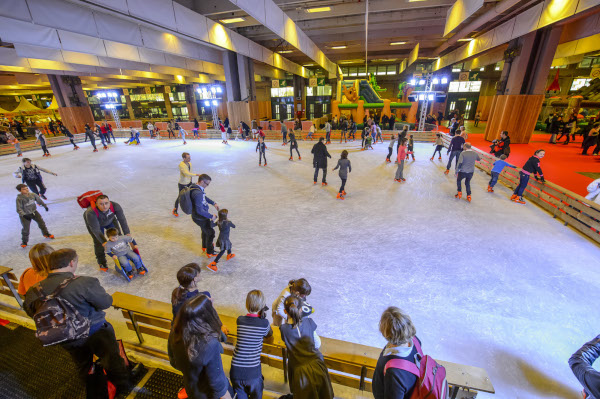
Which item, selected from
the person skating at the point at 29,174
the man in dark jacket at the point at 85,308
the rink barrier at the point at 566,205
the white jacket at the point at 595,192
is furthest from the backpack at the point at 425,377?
the person skating at the point at 29,174

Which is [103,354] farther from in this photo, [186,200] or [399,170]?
[399,170]

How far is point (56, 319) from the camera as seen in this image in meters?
1.67

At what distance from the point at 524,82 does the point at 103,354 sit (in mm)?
17278

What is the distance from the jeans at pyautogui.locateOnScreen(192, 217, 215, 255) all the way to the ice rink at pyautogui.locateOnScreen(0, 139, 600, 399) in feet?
0.84

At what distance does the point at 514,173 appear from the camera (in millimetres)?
7422

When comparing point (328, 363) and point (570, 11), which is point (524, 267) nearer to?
point (328, 363)

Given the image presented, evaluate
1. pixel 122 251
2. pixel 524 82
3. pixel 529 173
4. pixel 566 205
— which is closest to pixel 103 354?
pixel 122 251

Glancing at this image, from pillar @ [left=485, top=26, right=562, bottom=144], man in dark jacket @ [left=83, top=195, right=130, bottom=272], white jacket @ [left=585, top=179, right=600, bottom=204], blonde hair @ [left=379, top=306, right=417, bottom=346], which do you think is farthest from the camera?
pillar @ [left=485, top=26, right=562, bottom=144]

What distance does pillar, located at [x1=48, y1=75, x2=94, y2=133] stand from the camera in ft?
62.2

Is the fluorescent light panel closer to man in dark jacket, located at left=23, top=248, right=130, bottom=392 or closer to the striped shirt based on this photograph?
man in dark jacket, located at left=23, top=248, right=130, bottom=392

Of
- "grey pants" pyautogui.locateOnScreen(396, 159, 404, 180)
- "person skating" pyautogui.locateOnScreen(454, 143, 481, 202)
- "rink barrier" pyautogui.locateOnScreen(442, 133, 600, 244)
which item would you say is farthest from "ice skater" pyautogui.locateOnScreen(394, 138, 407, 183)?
"rink barrier" pyautogui.locateOnScreen(442, 133, 600, 244)

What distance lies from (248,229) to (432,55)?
81.1 feet

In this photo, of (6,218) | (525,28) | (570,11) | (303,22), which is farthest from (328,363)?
(303,22)

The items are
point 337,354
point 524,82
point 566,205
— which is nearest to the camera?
point 337,354
